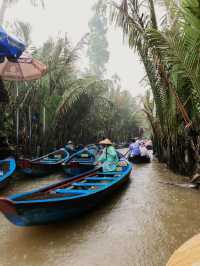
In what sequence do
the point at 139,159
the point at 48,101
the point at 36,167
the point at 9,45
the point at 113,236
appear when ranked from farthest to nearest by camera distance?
the point at 139,159
the point at 48,101
the point at 36,167
the point at 9,45
the point at 113,236

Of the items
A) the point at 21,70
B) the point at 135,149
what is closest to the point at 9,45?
the point at 21,70

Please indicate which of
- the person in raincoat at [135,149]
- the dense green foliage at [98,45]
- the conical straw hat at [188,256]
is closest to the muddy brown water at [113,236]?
the conical straw hat at [188,256]

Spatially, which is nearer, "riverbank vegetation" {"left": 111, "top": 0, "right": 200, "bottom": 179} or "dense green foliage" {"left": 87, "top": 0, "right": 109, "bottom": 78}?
"riverbank vegetation" {"left": 111, "top": 0, "right": 200, "bottom": 179}

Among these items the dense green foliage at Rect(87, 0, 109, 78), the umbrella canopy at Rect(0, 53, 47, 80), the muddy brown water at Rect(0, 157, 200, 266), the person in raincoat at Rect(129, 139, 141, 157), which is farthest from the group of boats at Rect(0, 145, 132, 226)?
the dense green foliage at Rect(87, 0, 109, 78)

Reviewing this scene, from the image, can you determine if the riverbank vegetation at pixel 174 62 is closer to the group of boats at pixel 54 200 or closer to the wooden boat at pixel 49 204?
the group of boats at pixel 54 200

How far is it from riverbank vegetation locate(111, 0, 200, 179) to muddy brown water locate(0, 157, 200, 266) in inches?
82.6

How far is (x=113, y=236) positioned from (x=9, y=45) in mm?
4222

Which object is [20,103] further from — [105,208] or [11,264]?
[11,264]

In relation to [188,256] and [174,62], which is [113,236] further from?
[174,62]

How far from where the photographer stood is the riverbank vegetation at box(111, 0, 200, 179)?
514cm

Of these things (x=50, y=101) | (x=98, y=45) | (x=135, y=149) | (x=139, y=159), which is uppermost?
(x=98, y=45)

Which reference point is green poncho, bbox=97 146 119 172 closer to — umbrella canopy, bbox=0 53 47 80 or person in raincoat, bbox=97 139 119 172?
person in raincoat, bbox=97 139 119 172

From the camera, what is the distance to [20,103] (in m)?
10.1

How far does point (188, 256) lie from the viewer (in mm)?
1490
